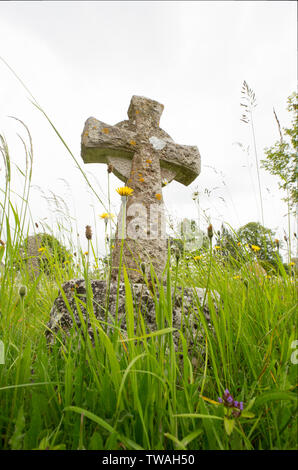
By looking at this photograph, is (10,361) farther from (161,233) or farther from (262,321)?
(161,233)

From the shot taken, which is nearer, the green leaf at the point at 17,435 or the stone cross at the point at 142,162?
the green leaf at the point at 17,435

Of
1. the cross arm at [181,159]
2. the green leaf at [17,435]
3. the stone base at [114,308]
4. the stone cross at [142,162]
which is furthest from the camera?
the cross arm at [181,159]

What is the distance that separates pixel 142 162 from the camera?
2.84 meters

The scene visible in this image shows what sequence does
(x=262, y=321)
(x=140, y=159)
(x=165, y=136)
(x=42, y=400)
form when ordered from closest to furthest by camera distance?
(x=42, y=400) < (x=262, y=321) < (x=140, y=159) < (x=165, y=136)

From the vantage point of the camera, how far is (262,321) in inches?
60.1

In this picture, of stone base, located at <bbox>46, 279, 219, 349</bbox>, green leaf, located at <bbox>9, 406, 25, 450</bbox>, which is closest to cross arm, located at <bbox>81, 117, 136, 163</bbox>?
stone base, located at <bbox>46, 279, 219, 349</bbox>

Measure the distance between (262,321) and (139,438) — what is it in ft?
3.11

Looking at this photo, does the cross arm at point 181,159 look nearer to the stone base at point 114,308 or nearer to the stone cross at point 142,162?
the stone cross at point 142,162

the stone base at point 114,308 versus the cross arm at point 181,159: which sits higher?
the cross arm at point 181,159

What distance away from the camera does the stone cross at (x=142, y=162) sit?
262 cm

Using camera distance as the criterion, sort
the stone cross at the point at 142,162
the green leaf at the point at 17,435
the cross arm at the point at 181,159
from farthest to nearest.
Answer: the cross arm at the point at 181,159, the stone cross at the point at 142,162, the green leaf at the point at 17,435

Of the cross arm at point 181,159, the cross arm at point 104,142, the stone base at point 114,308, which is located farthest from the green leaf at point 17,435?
the cross arm at point 181,159

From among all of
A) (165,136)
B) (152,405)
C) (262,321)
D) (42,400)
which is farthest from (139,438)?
(165,136)

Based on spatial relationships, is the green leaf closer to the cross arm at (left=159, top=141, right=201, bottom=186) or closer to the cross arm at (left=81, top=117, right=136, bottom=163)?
the cross arm at (left=81, top=117, right=136, bottom=163)
